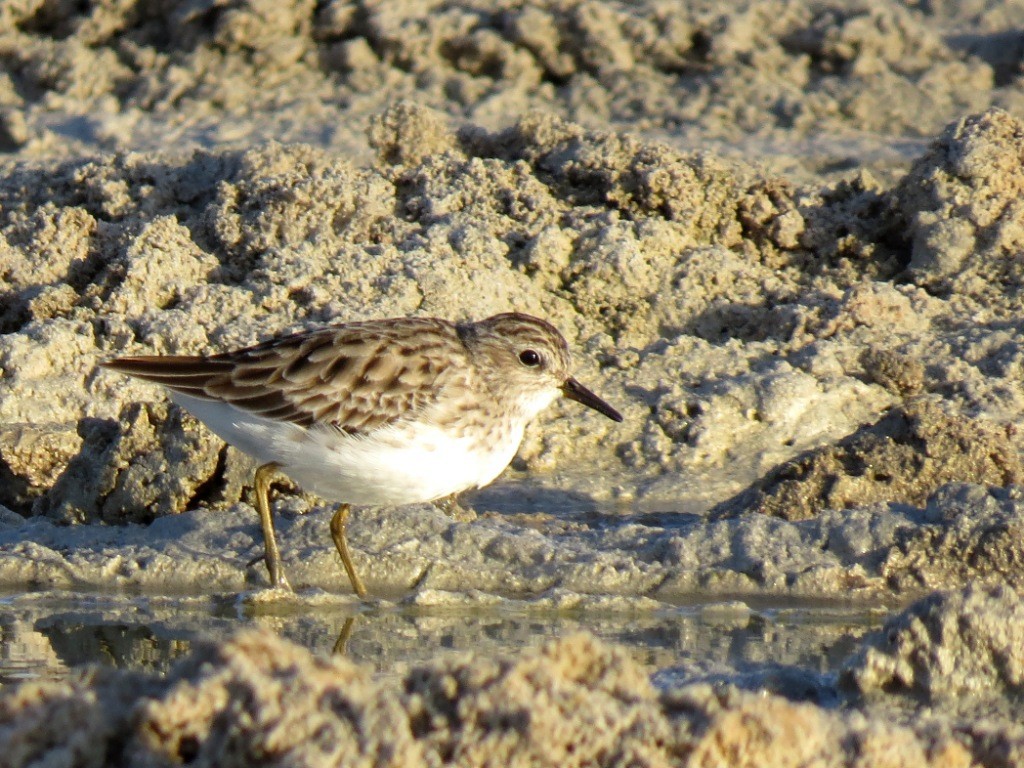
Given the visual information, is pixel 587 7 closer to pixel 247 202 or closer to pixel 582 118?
pixel 582 118

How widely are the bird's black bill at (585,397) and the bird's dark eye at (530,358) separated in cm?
25

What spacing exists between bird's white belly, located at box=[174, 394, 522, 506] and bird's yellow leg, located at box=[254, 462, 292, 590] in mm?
52

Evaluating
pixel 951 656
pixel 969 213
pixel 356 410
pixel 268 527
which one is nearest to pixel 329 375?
pixel 356 410

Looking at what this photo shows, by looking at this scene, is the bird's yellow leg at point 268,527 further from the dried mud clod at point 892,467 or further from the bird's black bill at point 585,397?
the dried mud clod at point 892,467

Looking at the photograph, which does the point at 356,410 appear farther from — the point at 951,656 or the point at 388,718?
the point at 388,718

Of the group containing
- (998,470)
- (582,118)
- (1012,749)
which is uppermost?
(1012,749)

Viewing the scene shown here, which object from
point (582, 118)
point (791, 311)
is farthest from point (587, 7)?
point (791, 311)

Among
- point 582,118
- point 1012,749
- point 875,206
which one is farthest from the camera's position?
point 582,118

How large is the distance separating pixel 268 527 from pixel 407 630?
87cm

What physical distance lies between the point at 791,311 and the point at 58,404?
3.69m

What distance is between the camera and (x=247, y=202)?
29.5 feet

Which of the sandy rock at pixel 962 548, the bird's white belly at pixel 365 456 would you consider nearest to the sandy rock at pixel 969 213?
the sandy rock at pixel 962 548

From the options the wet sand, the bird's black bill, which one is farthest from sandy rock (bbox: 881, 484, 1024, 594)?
the bird's black bill

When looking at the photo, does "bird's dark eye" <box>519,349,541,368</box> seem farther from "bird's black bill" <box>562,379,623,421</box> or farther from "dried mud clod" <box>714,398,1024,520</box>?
"dried mud clod" <box>714,398,1024,520</box>
